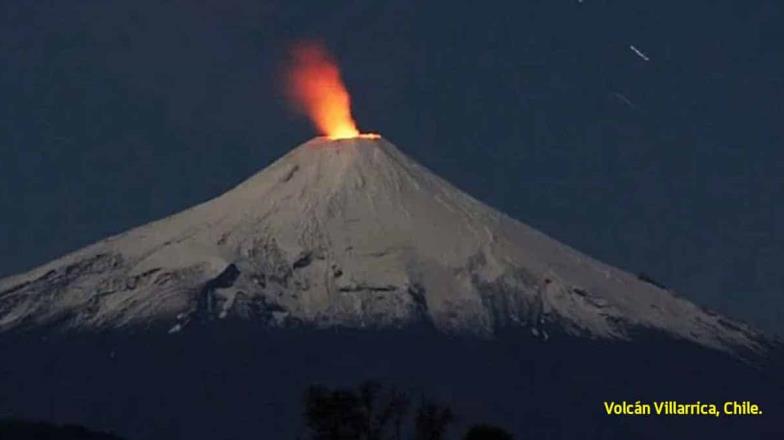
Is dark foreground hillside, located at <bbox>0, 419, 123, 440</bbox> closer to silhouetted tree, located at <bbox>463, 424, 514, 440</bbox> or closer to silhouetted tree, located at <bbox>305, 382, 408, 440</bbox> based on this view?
silhouetted tree, located at <bbox>305, 382, 408, 440</bbox>

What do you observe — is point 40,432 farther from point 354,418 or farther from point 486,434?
point 486,434

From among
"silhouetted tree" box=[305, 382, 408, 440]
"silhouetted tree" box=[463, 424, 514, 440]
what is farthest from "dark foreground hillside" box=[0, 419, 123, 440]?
"silhouetted tree" box=[463, 424, 514, 440]

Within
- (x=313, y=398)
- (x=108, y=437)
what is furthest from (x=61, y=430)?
(x=313, y=398)

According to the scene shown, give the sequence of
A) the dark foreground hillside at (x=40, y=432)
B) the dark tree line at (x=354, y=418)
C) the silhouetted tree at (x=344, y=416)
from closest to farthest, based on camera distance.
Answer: the dark tree line at (x=354, y=418)
the silhouetted tree at (x=344, y=416)
the dark foreground hillside at (x=40, y=432)

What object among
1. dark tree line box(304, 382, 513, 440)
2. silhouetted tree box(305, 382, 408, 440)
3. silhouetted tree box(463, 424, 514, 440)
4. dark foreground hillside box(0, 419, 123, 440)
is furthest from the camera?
dark foreground hillside box(0, 419, 123, 440)

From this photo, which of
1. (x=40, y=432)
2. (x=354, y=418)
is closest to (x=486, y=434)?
(x=354, y=418)

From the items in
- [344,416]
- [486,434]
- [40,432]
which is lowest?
[486,434]

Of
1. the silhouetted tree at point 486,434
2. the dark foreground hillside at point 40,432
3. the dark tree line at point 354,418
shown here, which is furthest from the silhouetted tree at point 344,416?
the dark foreground hillside at point 40,432

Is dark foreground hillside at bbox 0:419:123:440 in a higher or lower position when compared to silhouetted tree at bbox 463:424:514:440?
higher

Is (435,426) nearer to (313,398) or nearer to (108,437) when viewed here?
(313,398)

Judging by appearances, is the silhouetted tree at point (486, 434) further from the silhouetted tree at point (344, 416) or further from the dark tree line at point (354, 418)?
the silhouetted tree at point (344, 416)

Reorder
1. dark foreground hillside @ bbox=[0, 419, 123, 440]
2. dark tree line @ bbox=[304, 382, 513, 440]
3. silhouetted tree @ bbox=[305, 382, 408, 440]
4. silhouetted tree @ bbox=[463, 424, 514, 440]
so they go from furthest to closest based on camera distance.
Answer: dark foreground hillside @ bbox=[0, 419, 123, 440], silhouetted tree @ bbox=[305, 382, 408, 440], dark tree line @ bbox=[304, 382, 513, 440], silhouetted tree @ bbox=[463, 424, 514, 440]
